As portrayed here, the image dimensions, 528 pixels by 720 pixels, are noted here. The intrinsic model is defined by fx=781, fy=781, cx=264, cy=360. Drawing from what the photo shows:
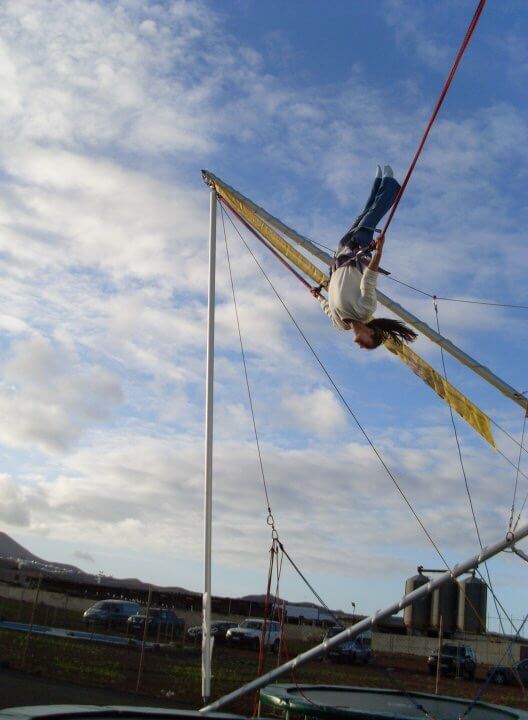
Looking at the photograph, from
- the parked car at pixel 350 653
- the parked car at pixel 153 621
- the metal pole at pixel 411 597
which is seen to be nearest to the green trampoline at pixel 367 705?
the metal pole at pixel 411 597

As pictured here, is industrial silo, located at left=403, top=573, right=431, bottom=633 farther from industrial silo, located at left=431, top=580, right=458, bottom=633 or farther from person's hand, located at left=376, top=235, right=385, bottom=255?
person's hand, located at left=376, top=235, right=385, bottom=255

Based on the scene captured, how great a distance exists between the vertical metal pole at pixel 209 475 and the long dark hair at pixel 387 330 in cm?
312

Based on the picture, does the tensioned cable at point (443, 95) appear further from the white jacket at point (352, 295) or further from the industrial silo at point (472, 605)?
the industrial silo at point (472, 605)

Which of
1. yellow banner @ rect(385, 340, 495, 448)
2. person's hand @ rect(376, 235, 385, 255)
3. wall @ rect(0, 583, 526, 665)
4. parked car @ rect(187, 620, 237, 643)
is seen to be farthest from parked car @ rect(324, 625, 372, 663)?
person's hand @ rect(376, 235, 385, 255)

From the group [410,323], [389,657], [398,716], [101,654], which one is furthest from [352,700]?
[389,657]

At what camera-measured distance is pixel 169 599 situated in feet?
147

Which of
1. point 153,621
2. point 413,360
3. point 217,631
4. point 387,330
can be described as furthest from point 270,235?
point 217,631

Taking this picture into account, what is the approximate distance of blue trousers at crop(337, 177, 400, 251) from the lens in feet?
21.8

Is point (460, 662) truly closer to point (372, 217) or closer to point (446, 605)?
point (446, 605)

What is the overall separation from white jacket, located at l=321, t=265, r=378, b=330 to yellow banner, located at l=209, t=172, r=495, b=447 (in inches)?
54.2

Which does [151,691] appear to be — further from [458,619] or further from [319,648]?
[458,619]

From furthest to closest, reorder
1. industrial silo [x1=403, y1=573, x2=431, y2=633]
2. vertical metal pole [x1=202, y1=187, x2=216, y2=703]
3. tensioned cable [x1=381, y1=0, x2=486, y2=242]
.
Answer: vertical metal pole [x1=202, y1=187, x2=216, y2=703] < industrial silo [x1=403, y1=573, x2=431, y2=633] < tensioned cable [x1=381, y1=0, x2=486, y2=242]

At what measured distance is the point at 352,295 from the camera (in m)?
6.38

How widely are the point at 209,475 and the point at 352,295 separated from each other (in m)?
3.52
